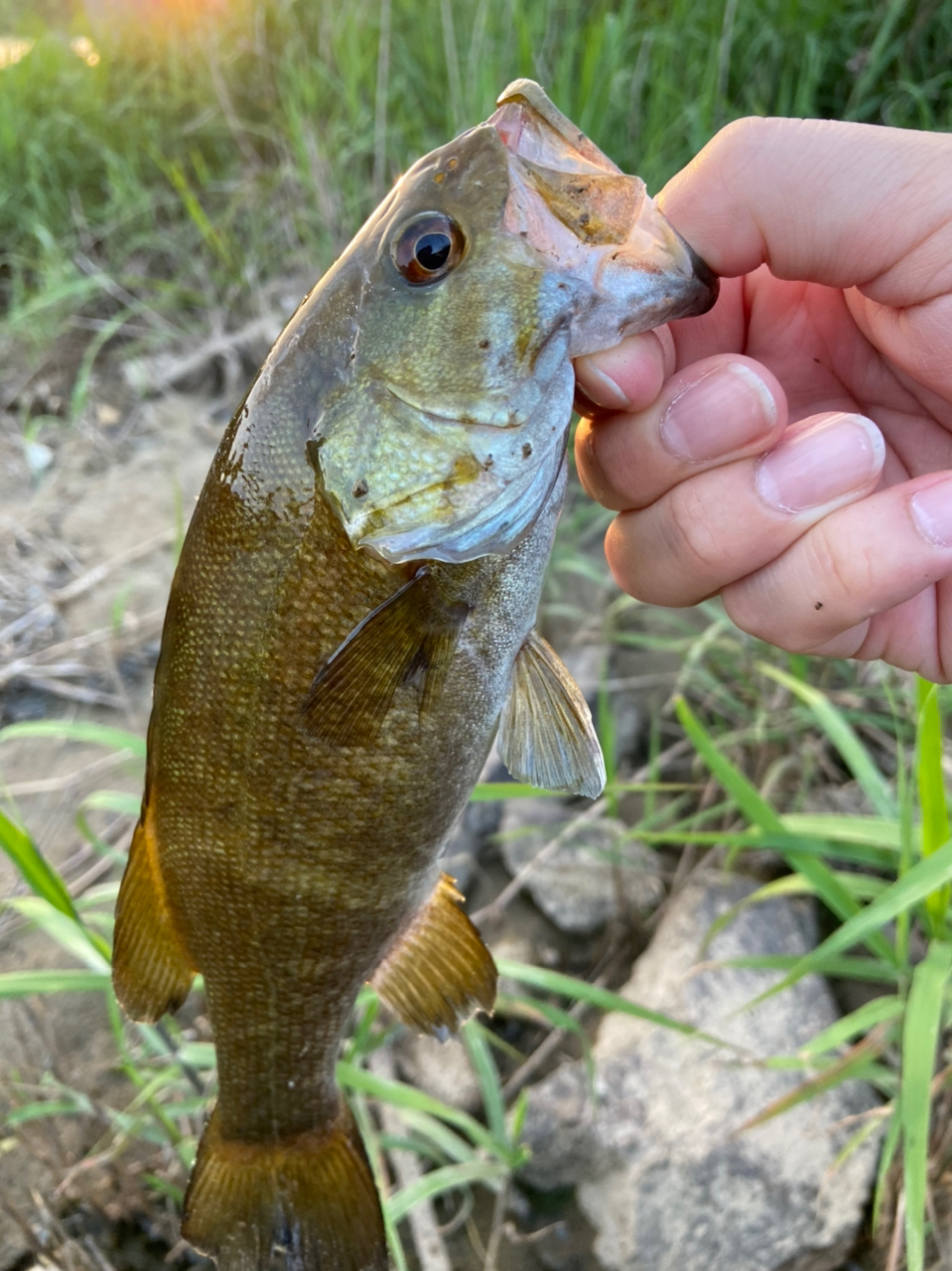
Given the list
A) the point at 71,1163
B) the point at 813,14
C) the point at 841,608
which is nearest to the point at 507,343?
the point at 841,608

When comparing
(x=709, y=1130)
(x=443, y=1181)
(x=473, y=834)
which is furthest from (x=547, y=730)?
(x=473, y=834)

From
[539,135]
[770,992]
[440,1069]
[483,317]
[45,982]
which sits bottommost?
[440,1069]

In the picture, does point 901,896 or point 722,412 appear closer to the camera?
point 722,412

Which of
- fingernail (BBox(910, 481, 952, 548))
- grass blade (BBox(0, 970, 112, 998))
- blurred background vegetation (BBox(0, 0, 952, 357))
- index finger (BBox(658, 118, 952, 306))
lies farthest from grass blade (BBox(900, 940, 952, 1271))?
blurred background vegetation (BBox(0, 0, 952, 357))

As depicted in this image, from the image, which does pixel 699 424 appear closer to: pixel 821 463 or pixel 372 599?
pixel 821 463

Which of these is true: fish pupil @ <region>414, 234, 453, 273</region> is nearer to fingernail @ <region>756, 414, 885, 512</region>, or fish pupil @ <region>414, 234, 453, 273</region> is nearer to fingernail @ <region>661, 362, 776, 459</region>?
fingernail @ <region>661, 362, 776, 459</region>

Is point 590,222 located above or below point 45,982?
above
